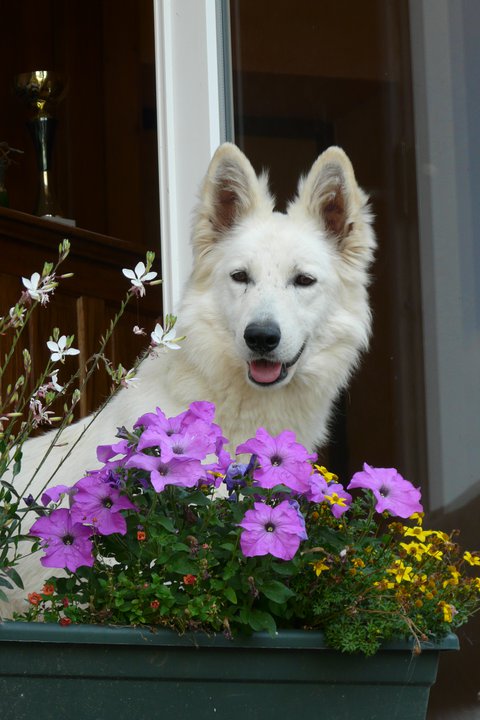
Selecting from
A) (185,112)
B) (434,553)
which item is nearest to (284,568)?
(434,553)

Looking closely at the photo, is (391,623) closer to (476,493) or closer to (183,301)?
(476,493)

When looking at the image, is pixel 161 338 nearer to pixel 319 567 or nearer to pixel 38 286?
pixel 38 286

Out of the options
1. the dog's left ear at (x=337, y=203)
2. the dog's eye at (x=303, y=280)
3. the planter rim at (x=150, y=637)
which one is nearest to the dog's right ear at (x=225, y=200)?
the dog's left ear at (x=337, y=203)

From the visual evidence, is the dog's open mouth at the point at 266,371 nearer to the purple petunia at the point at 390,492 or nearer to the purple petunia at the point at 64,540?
the purple petunia at the point at 390,492

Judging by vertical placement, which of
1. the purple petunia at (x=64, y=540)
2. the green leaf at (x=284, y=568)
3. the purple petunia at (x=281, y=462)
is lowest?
the green leaf at (x=284, y=568)

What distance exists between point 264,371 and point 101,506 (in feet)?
3.87

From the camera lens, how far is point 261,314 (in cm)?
266

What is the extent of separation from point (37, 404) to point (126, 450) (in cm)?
15

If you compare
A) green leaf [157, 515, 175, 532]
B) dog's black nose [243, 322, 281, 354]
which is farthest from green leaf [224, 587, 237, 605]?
dog's black nose [243, 322, 281, 354]

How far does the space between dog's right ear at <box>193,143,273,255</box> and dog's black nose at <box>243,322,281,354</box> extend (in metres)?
0.37

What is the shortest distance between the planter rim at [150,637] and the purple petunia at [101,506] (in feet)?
0.47

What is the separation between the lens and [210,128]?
311 cm

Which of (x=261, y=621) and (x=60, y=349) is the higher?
(x=60, y=349)

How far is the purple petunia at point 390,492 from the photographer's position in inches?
65.1
